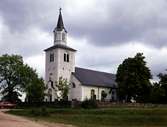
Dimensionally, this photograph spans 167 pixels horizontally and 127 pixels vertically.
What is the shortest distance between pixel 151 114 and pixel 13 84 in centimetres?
5105

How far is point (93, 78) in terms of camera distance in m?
115

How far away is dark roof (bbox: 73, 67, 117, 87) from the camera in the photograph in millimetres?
110125

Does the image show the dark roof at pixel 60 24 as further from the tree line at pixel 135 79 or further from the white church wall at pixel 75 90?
the tree line at pixel 135 79

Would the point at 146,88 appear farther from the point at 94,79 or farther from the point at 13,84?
the point at 13,84

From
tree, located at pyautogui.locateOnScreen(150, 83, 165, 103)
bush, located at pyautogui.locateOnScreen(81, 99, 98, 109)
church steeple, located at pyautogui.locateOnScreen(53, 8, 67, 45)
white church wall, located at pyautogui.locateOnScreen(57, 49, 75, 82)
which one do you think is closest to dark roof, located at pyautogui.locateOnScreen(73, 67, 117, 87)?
white church wall, located at pyautogui.locateOnScreen(57, 49, 75, 82)

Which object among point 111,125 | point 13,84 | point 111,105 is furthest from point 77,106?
point 111,125

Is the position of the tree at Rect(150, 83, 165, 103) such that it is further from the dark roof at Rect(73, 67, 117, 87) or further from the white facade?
the dark roof at Rect(73, 67, 117, 87)

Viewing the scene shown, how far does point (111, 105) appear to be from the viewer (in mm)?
82438

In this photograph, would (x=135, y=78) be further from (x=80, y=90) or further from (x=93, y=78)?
(x=93, y=78)

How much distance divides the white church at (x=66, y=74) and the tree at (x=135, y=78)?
38.6ft

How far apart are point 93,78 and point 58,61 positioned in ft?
35.8

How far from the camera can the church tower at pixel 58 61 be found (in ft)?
356

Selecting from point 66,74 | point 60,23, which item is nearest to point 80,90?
point 66,74

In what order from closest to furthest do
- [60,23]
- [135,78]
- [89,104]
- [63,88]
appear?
[89,104], [135,78], [63,88], [60,23]
